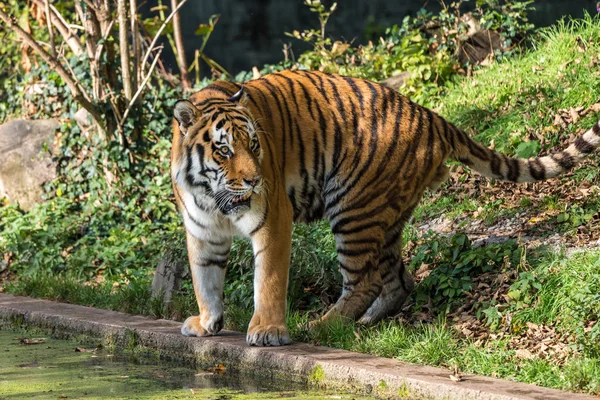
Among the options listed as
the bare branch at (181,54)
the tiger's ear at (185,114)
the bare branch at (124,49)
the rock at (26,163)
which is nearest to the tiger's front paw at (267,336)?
the tiger's ear at (185,114)

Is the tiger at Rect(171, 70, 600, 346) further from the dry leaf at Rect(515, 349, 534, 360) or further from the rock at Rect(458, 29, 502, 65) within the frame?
the rock at Rect(458, 29, 502, 65)

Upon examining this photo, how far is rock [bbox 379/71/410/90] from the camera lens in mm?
9445

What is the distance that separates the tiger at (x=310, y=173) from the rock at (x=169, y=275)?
1.03 m

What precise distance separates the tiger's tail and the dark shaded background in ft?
20.5

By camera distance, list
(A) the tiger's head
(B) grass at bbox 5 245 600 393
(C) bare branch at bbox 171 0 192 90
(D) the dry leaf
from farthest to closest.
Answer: (C) bare branch at bbox 171 0 192 90 < (A) the tiger's head < (D) the dry leaf < (B) grass at bbox 5 245 600 393

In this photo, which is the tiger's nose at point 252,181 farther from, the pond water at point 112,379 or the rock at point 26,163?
the rock at point 26,163

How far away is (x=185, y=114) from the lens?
16.5 feet

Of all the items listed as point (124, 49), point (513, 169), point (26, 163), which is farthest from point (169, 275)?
point (26, 163)

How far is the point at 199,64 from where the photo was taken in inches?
475

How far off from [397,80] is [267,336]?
5.07m

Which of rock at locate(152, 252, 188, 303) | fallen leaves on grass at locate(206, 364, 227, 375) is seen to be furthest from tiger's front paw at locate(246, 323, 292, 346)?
rock at locate(152, 252, 188, 303)

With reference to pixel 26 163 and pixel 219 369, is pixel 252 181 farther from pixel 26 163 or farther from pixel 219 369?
pixel 26 163

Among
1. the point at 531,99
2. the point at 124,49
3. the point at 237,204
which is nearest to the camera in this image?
the point at 237,204

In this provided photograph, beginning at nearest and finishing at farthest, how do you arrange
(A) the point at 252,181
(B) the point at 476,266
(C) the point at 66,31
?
(A) the point at 252,181
(B) the point at 476,266
(C) the point at 66,31
